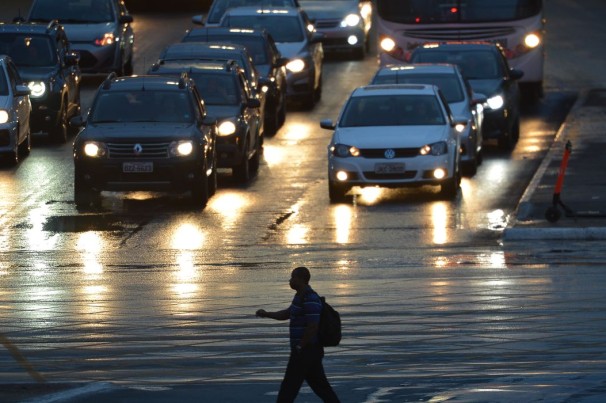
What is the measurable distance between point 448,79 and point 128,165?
22.4 ft

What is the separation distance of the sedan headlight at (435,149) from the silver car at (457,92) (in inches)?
83.4

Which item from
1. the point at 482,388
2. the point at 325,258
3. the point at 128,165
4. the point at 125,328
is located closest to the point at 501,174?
the point at 128,165

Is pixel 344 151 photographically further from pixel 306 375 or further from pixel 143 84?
pixel 306 375

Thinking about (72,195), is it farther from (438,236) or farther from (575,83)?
(575,83)

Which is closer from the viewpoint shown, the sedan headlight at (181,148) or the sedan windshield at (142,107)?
the sedan headlight at (181,148)

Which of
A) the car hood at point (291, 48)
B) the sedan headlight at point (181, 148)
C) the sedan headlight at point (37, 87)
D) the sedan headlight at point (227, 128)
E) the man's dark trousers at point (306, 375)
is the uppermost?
the man's dark trousers at point (306, 375)

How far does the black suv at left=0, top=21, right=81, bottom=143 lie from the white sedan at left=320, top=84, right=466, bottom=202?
6.80 m

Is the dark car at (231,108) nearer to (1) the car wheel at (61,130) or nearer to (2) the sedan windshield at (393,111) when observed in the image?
(2) the sedan windshield at (393,111)

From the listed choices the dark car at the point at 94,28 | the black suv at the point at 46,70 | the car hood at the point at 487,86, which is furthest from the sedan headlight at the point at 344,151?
the dark car at the point at 94,28

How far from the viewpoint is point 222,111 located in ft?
92.2

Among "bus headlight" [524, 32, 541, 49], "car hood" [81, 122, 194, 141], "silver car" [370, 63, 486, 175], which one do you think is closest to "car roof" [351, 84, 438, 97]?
"silver car" [370, 63, 486, 175]

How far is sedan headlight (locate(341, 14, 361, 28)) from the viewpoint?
43188 mm

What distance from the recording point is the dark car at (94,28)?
3747 centimetres

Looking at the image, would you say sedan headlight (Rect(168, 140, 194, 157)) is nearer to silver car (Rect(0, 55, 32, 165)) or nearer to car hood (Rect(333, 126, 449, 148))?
car hood (Rect(333, 126, 449, 148))
